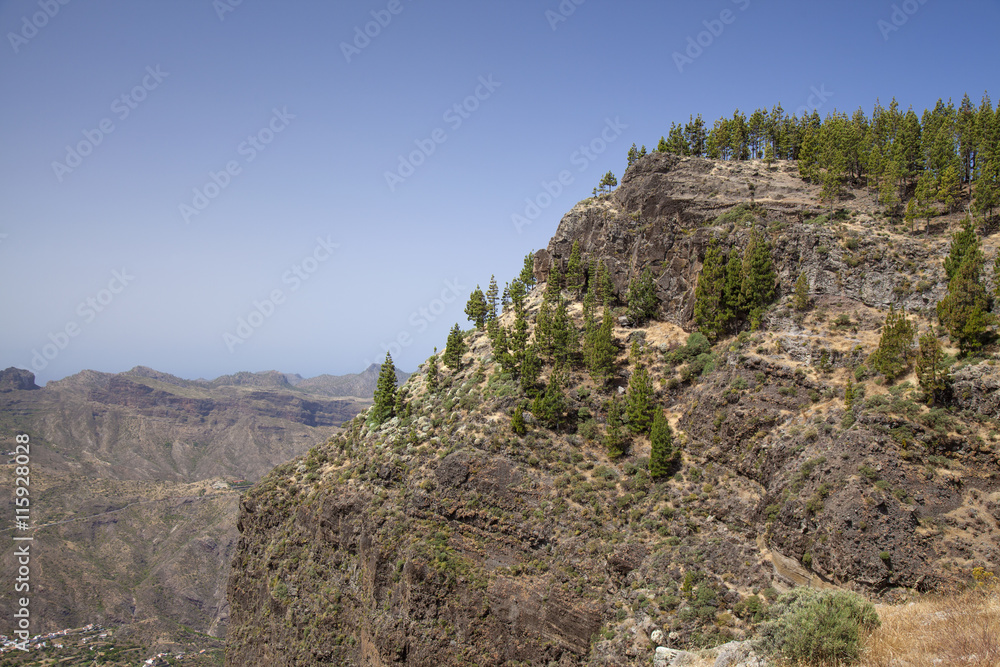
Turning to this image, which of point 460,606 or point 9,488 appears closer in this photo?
point 460,606

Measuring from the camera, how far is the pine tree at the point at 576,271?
301 feet

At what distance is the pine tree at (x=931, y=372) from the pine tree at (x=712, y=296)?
2389cm

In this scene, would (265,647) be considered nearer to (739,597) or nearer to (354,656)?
(354,656)

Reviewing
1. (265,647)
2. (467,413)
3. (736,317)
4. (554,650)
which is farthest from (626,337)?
(265,647)

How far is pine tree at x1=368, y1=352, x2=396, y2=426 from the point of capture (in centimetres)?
8431

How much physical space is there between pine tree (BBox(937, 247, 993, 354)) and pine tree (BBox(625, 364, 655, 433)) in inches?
1144

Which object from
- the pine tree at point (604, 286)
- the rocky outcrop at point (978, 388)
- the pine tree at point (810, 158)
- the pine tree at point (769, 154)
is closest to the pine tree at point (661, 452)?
the rocky outcrop at point (978, 388)

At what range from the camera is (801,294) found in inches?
2301

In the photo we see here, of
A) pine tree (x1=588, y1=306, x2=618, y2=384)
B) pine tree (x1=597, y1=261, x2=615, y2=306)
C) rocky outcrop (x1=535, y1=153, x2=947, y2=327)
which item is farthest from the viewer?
pine tree (x1=597, y1=261, x2=615, y2=306)

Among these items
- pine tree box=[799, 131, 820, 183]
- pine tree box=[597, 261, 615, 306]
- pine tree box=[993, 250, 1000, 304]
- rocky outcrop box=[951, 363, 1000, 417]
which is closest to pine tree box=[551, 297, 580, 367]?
pine tree box=[597, 261, 615, 306]

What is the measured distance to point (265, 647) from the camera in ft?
Result: 244

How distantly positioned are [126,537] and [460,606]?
212m

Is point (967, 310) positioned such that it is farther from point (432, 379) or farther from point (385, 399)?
point (385, 399)

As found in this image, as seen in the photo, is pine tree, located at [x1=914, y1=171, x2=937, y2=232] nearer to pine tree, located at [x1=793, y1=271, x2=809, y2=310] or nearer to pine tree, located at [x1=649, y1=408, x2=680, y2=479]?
pine tree, located at [x1=793, y1=271, x2=809, y2=310]
